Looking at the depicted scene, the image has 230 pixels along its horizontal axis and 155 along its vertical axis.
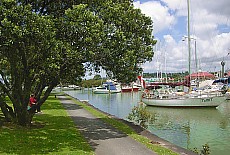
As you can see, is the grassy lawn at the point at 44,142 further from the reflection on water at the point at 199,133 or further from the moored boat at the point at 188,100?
the moored boat at the point at 188,100

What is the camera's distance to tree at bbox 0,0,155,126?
11.0m

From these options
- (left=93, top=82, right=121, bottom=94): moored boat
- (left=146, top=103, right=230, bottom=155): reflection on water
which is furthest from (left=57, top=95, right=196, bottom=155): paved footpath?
(left=93, top=82, right=121, bottom=94): moored boat

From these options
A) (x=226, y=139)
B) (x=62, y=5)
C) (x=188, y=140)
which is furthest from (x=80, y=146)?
(x=226, y=139)

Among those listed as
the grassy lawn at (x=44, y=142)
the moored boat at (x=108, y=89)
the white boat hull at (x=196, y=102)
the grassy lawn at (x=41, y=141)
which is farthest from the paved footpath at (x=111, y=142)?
the moored boat at (x=108, y=89)

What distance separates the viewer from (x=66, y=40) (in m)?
12.6

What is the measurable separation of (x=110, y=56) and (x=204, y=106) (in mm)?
29629

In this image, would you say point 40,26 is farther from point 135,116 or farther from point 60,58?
point 135,116

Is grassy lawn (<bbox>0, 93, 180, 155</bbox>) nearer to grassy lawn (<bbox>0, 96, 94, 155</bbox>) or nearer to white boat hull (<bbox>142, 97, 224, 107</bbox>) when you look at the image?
grassy lawn (<bbox>0, 96, 94, 155</bbox>)

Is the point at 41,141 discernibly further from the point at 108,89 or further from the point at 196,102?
the point at 108,89

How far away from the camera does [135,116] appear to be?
87.1ft

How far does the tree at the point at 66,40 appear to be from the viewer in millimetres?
11016

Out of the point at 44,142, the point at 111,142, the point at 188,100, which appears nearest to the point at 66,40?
the point at 44,142

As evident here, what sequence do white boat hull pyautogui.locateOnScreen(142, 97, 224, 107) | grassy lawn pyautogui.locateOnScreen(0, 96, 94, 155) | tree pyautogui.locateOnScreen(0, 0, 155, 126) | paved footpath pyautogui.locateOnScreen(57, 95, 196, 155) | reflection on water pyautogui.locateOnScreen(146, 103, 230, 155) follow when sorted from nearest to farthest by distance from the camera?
tree pyautogui.locateOnScreen(0, 0, 155, 126), grassy lawn pyautogui.locateOnScreen(0, 96, 94, 155), paved footpath pyautogui.locateOnScreen(57, 95, 196, 155), reflection on water pyautogui.locateOnScreen(146, 103, 230, 155), white boat hull pyautogui.locateOnScreen(142, 97, 224, 107)

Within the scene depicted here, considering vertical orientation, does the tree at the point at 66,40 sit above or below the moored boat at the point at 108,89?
above
